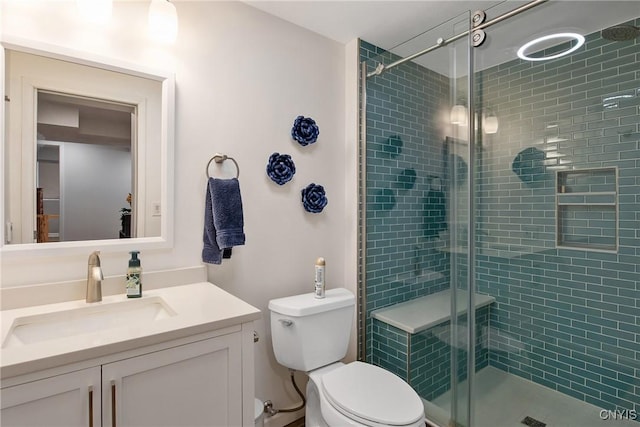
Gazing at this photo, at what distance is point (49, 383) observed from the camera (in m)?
0.77

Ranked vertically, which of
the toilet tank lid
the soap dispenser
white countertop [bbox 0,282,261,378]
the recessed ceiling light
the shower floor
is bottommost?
the shower floor

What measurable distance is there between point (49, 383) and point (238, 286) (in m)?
0.90

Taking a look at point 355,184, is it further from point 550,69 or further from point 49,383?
point 49,383

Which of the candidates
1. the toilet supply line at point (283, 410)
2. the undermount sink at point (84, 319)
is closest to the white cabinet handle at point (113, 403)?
the undermount sink at point (84, 319)

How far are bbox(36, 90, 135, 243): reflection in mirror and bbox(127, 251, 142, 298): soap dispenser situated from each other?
0.16m

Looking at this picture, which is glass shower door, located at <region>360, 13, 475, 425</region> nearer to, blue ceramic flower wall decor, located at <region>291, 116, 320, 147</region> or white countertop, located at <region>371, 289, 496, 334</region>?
white countertop, located at <region>371, 289, 496, 334</region>

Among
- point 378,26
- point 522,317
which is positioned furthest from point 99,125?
point 522,317

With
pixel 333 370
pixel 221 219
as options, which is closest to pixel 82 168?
pixel 221 219

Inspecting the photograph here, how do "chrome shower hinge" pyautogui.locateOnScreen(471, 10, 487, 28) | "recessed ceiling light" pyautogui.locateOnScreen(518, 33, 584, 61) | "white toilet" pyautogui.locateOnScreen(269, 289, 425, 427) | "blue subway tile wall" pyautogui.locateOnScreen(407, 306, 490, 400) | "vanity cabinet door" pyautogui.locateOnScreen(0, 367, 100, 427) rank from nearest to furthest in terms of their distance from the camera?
"vanity cabinet door" pyautogui.locateOnScreen(0, 367, 100, 427)
"white toilet" pyautogui.locateOnScreen(269, 289, 425, 427)
"recessed ceiling light" pyautogui.locateOnScreen(518, 33, 584, 61)
"chrome shower hinge" pyautogui.locateOnScreen(471, 10, 487, 28)
"blue subway tile wall" pyautogui.locateOnScreen(407, 306, 490, 400)

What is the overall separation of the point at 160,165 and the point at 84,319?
0.67 meters

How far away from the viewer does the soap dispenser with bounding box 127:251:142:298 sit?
1.26 metres

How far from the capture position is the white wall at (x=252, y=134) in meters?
1.30

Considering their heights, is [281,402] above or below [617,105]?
below

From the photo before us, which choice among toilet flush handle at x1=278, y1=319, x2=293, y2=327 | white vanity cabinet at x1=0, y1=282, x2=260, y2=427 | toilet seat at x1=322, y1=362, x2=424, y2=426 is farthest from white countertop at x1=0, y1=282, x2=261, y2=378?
toilet seat at x1=322, y1=362, x2=424, y2=426
